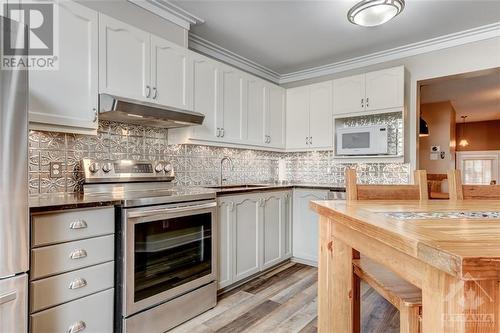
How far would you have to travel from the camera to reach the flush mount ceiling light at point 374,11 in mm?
2037

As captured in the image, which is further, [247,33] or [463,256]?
[247,33]

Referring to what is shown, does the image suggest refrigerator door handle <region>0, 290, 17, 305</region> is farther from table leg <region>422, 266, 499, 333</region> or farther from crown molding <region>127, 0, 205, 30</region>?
crown molding <region>127, 0, 205, 30</region>

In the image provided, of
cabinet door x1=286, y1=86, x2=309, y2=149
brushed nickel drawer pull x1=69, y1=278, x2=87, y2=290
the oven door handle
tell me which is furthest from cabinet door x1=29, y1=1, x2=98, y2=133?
cabinet door x1=286, y1=86, x2=309, y2=149

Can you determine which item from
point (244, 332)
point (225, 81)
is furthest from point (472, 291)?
point (225, 81)

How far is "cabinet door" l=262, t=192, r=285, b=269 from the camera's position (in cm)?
306

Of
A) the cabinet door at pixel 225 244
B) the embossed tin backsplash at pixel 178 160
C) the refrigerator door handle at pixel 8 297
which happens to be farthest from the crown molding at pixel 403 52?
the refrigerator door handle at pixel 8 297

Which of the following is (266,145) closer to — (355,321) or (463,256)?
(355,321)

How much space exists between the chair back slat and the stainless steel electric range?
1109 millimetres

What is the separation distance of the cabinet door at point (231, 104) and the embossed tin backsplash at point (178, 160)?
0.32m

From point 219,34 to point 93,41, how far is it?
1364 mm

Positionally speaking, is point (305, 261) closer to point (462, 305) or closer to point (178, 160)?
point (178, 160)

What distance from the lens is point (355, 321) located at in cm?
137

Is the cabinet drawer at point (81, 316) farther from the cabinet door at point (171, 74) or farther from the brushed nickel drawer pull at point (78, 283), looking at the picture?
the cabinet door at point (171, 74)

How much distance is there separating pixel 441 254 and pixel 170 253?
1.78 meters
